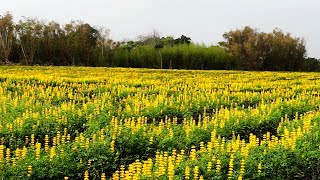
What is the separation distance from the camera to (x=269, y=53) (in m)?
48.2

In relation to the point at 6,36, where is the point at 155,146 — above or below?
below

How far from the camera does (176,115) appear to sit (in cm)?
1049

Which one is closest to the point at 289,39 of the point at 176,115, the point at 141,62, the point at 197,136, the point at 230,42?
the point at 230,42

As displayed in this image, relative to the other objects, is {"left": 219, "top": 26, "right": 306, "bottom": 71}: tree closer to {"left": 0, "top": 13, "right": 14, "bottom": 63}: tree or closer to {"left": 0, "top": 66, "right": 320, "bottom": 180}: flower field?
{"left": 0, "top": 13, "right": 14, "bottom": 63}: tree

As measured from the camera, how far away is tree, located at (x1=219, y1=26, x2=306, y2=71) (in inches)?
1880

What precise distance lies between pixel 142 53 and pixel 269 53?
14099 millimetres

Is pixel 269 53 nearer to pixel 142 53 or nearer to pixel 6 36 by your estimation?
pixel 142 53

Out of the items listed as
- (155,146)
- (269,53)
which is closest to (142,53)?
(269,53)

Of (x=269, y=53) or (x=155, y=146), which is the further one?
(x=269, y=53)

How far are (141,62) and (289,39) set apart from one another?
54.8 feet

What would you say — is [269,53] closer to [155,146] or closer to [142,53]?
[142,53]

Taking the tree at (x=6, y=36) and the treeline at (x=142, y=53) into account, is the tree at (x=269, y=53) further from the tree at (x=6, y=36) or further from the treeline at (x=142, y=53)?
the tree at (x=6, y=36)

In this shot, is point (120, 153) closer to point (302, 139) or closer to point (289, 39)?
point (302, 139)

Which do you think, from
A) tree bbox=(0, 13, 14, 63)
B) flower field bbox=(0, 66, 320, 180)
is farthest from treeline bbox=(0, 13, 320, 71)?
flower field bbox=(0, 66, 320, 180)
